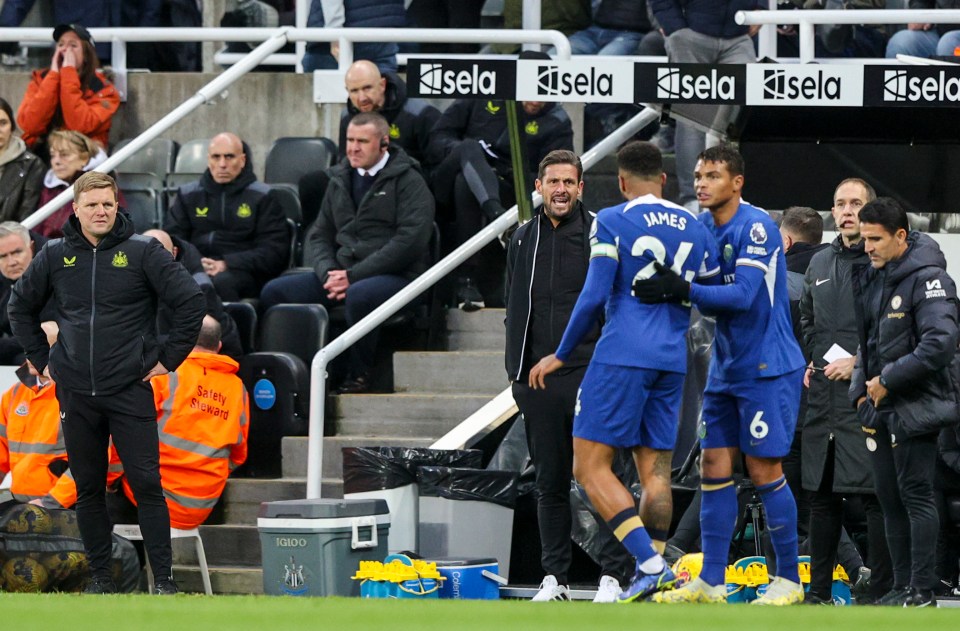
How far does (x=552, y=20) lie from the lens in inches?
547

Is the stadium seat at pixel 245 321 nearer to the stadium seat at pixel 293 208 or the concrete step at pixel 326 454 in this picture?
the concrete step at pixel 326 454

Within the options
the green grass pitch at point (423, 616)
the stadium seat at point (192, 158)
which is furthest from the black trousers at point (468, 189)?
the green grass pitch at point (423, 616)

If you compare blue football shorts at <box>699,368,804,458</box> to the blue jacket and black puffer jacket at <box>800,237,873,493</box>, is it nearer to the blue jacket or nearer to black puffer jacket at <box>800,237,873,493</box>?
black puffer jacket at <box>800,237,873,493</box>

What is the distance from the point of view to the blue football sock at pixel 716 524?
805cm

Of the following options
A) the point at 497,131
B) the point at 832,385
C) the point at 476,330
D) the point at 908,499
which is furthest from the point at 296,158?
the point at 908,499

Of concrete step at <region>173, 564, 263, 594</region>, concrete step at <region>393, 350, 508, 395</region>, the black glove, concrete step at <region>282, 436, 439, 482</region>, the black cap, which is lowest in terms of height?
concrete step at <region>173, 564, 263, 594</region>

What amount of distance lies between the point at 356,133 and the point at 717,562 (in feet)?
14.9

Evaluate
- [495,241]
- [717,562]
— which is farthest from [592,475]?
[495,241]

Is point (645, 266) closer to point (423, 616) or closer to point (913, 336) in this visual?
point (913, 336)

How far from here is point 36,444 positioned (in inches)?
421

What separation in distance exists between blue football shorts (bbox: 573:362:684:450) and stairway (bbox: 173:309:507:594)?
310 centimetres

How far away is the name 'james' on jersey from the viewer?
7949 mm

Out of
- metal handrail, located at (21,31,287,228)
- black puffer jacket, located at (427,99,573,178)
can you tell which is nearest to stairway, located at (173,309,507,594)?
black puffer jacket, located at (427,99,573,178)

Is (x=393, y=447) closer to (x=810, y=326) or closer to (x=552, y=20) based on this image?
(x=810, y=326)
